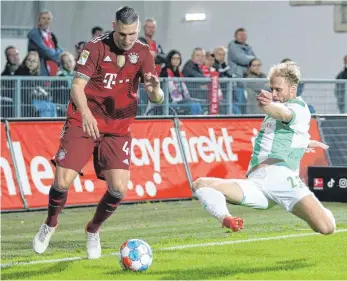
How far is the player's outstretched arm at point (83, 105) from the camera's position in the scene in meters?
10.2

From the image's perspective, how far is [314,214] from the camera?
1018 cm

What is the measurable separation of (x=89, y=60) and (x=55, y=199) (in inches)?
55.7

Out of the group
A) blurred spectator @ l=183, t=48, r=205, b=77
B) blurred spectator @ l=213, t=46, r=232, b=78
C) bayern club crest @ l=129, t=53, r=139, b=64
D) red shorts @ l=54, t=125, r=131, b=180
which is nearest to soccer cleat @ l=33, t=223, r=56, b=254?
red shorts @ l=54, t=125, r=131, b=180

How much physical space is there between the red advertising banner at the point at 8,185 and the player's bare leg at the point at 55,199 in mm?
5239

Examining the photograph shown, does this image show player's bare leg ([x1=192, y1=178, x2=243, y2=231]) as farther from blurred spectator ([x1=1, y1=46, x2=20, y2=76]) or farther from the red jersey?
blurred spectator ([x1=1, y1=46, x2=20, y2=76])

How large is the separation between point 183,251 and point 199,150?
7.08 meters

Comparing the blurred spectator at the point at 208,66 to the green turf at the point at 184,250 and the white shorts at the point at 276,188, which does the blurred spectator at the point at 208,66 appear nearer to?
the green turf at the point at 184,250

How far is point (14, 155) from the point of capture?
16562mm

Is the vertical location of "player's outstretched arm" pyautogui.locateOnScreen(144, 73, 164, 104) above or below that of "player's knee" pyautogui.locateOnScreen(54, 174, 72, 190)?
above

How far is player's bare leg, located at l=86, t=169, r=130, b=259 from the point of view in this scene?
11.1 meters

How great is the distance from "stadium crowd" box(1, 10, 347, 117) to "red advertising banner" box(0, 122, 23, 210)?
147 cm

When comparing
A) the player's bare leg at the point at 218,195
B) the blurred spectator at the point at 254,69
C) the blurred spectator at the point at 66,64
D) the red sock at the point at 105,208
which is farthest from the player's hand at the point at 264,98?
the blurred spectator at the point at 254,69

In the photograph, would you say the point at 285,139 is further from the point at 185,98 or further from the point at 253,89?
the point at 253,89

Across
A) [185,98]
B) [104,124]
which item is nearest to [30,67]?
[185,98]
